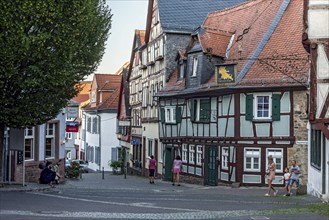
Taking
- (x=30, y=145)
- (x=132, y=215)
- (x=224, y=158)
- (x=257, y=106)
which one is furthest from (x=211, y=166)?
(x=132, y=215)

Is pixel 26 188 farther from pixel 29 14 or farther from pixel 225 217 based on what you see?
pixel 225 217

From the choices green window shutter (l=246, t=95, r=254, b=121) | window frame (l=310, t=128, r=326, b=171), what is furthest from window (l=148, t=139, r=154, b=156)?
window frame (l=310, t=128, r=326, b=171)

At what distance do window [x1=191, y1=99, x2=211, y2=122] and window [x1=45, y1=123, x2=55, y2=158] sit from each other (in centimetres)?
788

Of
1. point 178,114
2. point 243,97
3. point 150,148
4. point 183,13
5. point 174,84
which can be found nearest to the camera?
point 243,97

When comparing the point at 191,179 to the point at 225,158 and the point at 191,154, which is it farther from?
the point at 225,158

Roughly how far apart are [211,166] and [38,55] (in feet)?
49.0

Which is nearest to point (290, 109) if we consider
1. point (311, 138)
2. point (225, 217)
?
point (311, 138)

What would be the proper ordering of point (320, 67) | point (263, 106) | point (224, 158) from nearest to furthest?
1. point (320, 67)
2. point (263, 106)
3. point (224, 158)

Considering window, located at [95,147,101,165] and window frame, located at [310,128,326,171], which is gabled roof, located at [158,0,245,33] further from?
window, located at [95,147,101,165]

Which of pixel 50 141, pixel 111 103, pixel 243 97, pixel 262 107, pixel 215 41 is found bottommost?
pixel 50 141

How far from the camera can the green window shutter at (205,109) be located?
3653 cm

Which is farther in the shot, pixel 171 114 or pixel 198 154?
pixel 171 114

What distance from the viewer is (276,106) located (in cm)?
3231

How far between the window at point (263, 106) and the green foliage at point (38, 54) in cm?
934
